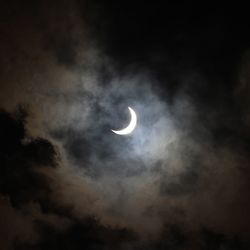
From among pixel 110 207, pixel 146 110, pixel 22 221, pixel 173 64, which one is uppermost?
pixel 173 64

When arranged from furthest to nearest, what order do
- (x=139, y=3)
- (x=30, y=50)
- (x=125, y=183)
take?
1. (x=125, y=183)
2. (x=30, y=50)
3. (x=139, y=3)

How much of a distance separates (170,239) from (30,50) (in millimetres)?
5718

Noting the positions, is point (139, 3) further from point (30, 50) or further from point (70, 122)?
point (70, 122)

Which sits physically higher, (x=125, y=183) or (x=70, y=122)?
(x=70, y=122)

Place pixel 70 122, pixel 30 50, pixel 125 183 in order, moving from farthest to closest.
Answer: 1. pixel 125 183
2. pixel 70 122
3. pixel 30 50

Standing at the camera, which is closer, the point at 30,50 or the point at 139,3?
the point at 139,3

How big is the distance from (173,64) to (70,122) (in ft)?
8.90

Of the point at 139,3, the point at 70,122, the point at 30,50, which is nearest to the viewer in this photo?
the point at 139,3

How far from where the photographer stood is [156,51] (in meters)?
6.71

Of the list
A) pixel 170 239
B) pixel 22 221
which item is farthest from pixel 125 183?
pixel 22 221

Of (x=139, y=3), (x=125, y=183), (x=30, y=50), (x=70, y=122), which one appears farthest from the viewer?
(x=125, y=183)

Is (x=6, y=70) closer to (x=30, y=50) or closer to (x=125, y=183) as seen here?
(x=30, y=50)

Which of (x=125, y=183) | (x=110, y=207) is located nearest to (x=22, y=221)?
(x=110, y=207)

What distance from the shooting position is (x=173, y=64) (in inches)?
266
